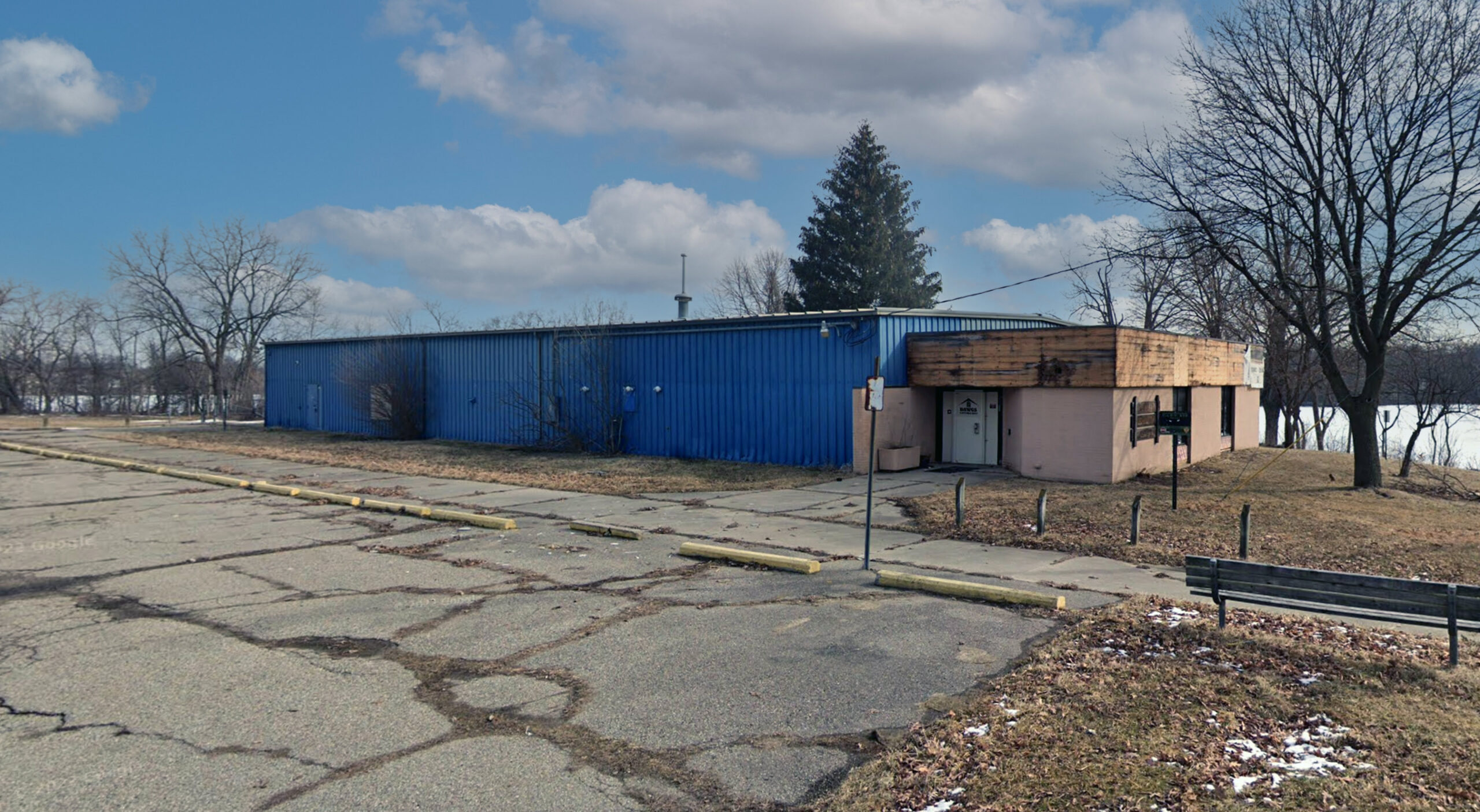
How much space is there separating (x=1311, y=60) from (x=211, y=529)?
908 inches

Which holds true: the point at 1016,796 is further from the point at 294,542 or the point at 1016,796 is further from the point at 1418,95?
the point at 1418,95

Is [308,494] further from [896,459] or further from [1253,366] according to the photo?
[1253,366]

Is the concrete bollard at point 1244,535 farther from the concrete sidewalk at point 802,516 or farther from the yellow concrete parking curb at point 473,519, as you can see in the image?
the yellow concrete parking curb at point 473,519

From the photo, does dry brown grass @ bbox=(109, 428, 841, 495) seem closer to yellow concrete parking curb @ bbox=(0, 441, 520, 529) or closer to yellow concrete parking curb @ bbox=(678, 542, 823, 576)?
yellow concrete parking curb @ bbox=(0, 441, 520, 529)

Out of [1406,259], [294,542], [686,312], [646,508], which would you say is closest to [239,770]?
[294,542]

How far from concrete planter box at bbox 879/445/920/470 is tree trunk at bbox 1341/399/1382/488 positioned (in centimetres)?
937

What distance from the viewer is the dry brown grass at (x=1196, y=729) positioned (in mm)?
4539

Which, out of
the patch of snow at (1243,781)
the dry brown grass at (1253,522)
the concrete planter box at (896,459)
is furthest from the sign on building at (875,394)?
the concrete planter box at (896,459)

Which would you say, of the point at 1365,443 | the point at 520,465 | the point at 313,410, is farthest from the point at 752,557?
the point at 313,410

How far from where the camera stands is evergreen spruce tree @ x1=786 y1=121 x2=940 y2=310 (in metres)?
48.9

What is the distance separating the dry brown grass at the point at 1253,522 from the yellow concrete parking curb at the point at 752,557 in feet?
11.2

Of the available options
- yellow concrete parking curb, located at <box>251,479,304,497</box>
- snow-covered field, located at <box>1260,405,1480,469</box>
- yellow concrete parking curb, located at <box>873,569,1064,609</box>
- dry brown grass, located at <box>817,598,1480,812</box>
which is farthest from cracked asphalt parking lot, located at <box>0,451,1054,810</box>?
snow-covered field, located at <box>1260,405,1480,469</box>

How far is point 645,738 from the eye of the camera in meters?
5.43

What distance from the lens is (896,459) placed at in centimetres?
2136
